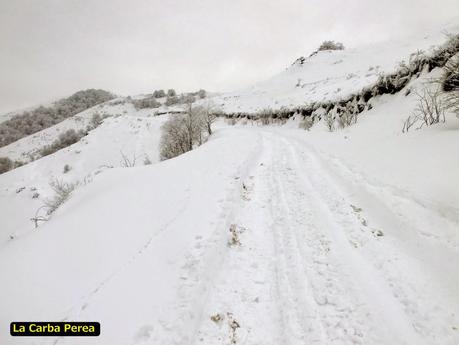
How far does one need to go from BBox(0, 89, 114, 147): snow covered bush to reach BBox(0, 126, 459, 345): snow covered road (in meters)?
112

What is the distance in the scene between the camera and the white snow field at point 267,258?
260 centimetres

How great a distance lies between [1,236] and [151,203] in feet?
48.8

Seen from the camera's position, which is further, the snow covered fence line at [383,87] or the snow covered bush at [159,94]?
the snow covered bush at [159,94]

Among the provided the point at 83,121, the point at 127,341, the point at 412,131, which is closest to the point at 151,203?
the point at 127,341

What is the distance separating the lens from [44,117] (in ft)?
383

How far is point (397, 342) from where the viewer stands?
226 centimetres

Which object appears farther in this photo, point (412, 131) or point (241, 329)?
point (412, 131)

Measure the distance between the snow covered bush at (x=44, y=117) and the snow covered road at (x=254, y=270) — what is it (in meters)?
112

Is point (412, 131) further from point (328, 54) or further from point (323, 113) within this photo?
point (328, 54)

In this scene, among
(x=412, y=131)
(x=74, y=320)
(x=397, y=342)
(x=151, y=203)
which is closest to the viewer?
(x=397, y=342)

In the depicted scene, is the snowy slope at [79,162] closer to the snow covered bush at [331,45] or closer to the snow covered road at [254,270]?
the snow covered road at [254,270]

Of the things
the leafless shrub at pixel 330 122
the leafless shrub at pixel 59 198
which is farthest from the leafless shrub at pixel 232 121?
the leafless shrub at pixel 59 198

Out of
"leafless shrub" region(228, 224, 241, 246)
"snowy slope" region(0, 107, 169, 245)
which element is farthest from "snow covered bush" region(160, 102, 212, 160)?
"leafless shrub" region(228, 224, 241, 246)

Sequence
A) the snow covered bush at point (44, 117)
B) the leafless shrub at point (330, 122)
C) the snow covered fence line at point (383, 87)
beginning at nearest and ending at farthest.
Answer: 1. the snow covered fence line at point (383, 87)
2. the leafless shrub at point (330, 122)
3. the snow covered bush at point (44, 117)
